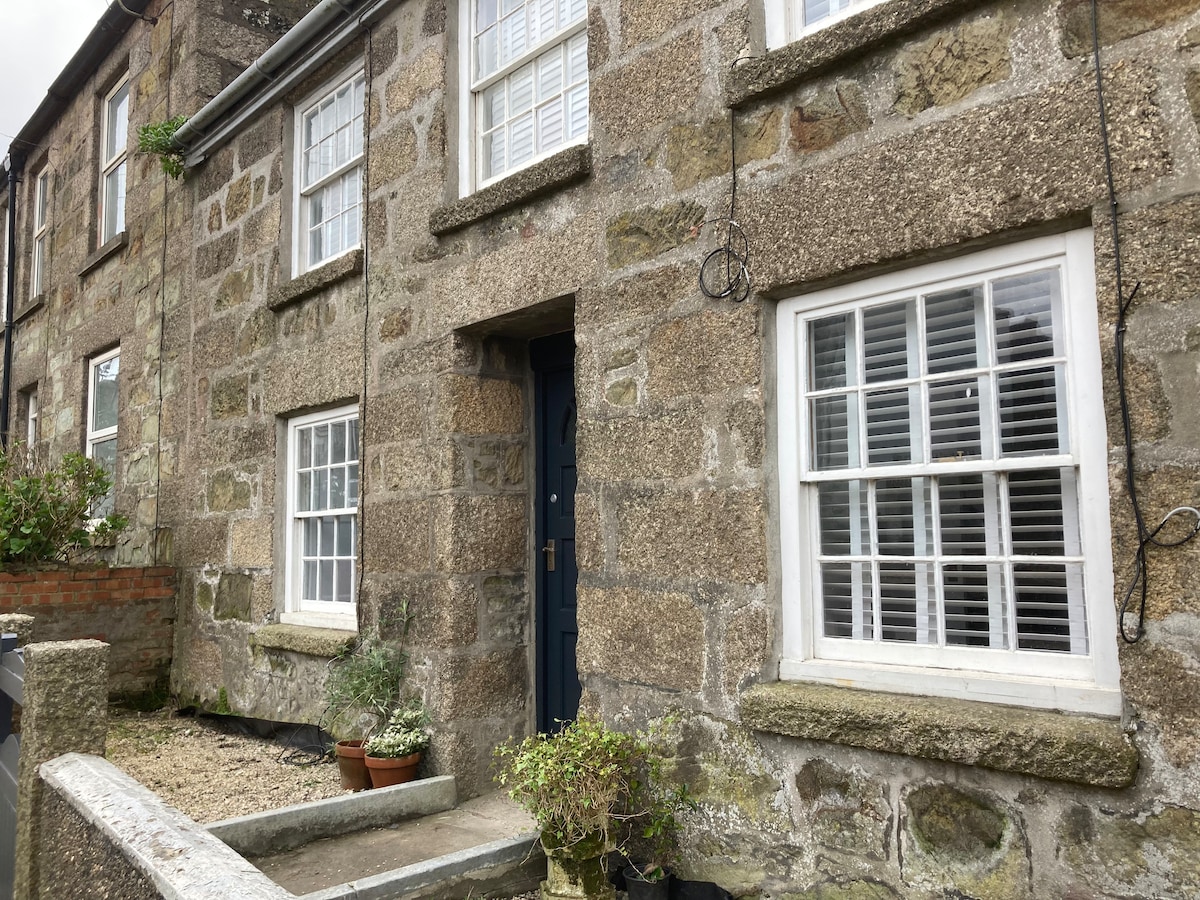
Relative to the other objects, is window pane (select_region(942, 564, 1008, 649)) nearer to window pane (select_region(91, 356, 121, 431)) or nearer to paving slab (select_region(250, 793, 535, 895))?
paving slab (select_region(250, 793, 535, 895))

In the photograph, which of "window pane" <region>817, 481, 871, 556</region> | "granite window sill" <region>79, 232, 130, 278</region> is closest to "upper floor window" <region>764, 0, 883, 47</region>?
"window pane" <region>817, 481, 871, 556</region>

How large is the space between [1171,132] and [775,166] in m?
1.35

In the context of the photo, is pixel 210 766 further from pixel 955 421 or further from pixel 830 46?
pixel 830 46

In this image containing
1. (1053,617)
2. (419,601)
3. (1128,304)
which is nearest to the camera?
(1128,304)

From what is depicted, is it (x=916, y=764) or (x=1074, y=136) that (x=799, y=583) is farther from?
(x=1074, y=136)

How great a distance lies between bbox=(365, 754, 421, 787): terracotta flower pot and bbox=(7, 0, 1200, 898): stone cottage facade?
0.69 ft

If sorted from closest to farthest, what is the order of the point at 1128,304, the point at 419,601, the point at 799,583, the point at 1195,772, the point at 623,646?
the point at 1195,772 < the point at 1128,304 < the point at 799,583 < the point at 623,646 < the point at 419,601

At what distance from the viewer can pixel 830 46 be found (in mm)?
3371

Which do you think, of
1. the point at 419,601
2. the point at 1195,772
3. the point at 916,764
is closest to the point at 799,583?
the point at 916,764

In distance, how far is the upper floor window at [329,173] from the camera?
625cm

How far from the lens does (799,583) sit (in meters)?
3.48

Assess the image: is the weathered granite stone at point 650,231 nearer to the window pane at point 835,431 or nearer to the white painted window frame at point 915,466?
the white painted window frame at point 915,466

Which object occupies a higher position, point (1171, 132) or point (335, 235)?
point (335, 235)

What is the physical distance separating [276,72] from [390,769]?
4876mm
